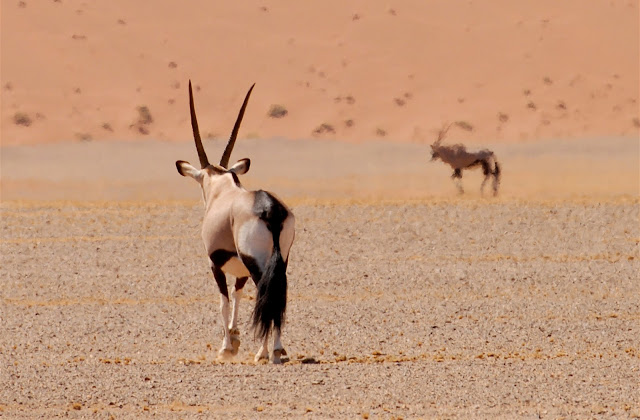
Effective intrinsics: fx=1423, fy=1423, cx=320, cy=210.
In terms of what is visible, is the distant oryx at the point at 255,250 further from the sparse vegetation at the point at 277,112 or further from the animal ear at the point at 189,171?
the sparse vegetation at the point at 277,112

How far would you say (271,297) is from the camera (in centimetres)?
1028

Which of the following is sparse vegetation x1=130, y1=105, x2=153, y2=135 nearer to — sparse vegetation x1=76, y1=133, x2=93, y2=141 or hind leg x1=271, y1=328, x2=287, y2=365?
sparse vegetation x1=76, y1=133, x2=93, y2=141

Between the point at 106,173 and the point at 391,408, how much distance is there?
95.2 feet

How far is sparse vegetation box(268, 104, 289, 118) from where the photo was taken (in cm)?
5072

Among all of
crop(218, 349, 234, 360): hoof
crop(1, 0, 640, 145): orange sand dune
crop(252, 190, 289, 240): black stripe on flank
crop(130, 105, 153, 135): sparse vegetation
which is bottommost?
crop(218, 349, 234, 360): hoof

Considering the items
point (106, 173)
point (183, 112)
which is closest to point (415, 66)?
point (183, 112)

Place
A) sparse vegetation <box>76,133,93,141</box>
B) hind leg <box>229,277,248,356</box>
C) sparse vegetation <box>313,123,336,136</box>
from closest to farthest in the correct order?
1. hind leg <box>229,277,248,356</box>
2. sparse vegetation <box>76,133,93,141</box>
3. sparse vegetation <box>313,123,336,136</box>

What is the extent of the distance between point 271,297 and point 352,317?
2.76m

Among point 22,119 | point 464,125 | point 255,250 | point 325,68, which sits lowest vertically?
point 255,250

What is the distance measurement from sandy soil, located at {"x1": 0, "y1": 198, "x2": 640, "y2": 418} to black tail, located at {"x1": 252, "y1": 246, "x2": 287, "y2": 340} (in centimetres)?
34

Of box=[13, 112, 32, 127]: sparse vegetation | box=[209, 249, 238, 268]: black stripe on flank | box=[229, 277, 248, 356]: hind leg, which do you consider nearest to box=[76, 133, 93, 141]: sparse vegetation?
box=[13, 112, 32, 127]: sparse vegetation

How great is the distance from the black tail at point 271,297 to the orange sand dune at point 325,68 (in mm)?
36892

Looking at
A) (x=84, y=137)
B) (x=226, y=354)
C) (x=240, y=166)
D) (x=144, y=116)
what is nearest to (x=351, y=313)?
(x=240, y=166)

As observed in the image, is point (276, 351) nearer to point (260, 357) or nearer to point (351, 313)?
point (260, 357)
